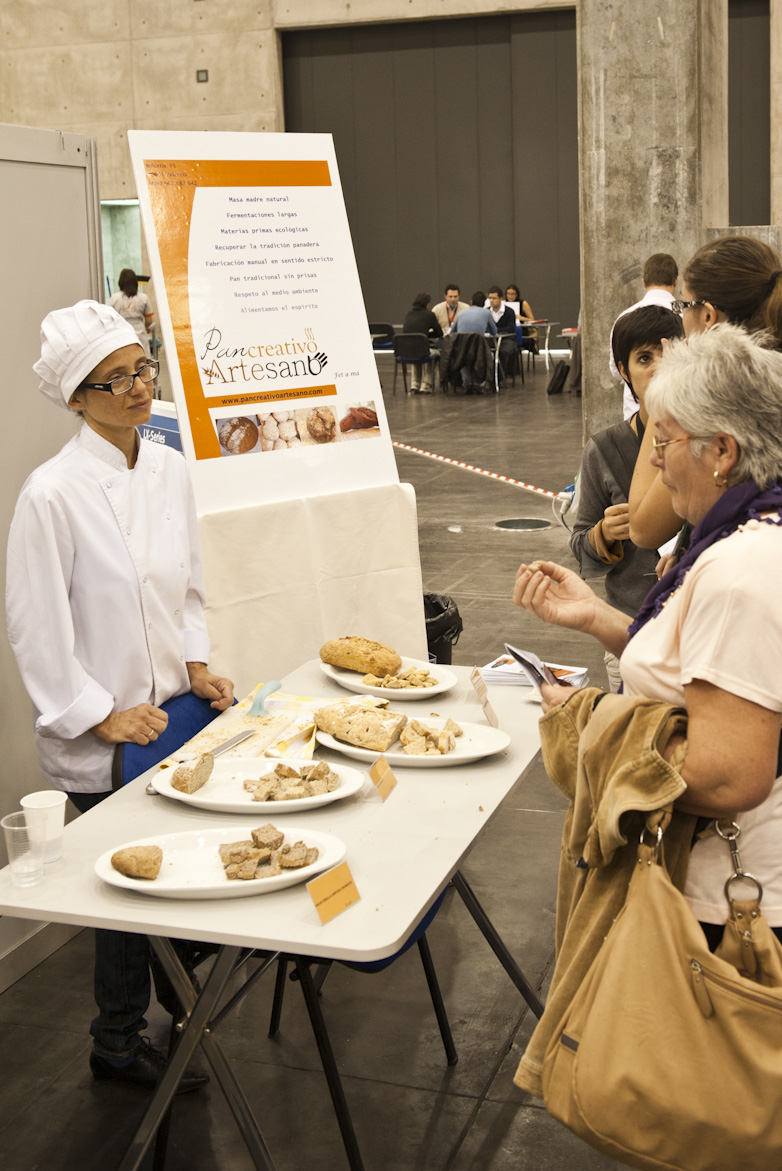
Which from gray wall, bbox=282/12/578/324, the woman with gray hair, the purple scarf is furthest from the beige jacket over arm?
gray wall, bbox=282/12/578/324

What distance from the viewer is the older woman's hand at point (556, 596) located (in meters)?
2.10

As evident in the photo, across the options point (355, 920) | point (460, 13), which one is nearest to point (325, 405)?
point (355, 920)

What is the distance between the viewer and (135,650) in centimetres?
254

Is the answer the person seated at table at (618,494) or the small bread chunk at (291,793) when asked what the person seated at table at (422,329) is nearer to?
the person seated at table at (618,494)

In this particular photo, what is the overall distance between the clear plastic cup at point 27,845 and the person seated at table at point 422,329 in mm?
14691

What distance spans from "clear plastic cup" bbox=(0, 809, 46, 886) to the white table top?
24 millimetres

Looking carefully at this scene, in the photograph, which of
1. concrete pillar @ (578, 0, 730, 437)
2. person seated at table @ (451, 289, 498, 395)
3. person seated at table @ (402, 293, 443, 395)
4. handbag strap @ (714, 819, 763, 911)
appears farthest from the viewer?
person seated at table @ (402, 293, 443, 395)

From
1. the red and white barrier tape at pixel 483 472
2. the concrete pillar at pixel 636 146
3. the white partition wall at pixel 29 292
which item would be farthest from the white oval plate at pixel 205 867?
the red and white barrier tape at pixel 483 472

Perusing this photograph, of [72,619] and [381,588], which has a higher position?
[72,619]

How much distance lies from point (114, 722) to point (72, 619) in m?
0.24

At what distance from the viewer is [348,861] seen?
188 cm

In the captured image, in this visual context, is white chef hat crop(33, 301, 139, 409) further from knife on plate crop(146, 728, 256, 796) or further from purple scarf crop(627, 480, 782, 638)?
purple scarf crop(627, 480, 782, 638)

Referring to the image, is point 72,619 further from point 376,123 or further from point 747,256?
point 376,123

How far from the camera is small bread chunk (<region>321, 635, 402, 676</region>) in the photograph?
2.64 meters
